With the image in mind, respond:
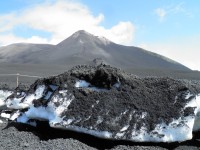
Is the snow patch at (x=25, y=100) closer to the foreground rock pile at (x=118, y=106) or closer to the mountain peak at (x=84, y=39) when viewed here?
the foreground rock pile at (x=118, y=106)

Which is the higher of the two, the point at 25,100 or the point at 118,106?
the point at 118,106

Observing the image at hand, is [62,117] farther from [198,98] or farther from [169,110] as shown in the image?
[198,98]

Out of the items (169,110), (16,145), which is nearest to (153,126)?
(169,110)

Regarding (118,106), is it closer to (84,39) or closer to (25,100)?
(25,100)

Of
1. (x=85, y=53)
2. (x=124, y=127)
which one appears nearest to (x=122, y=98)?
(x=124, y=127)

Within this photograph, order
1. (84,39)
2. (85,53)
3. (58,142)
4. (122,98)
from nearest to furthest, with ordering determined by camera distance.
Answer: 1. (58,142)
2. (122,98)
3. (85,53)
4. (84,39)
